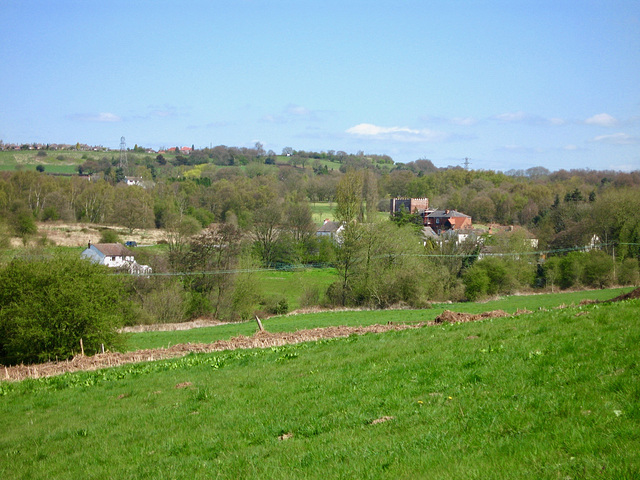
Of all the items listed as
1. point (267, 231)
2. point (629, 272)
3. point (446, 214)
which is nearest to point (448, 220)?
point (446, 214)

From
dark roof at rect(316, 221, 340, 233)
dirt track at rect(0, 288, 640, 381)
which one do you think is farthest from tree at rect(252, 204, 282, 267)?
dirt track at rect(0, 288, 640, 381)

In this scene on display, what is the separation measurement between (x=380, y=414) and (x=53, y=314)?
2200cm

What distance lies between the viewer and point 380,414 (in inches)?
377

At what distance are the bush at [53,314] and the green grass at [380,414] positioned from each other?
32.4 ft

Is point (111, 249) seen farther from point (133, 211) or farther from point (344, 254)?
point (344, 254)

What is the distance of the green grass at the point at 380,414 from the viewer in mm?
6977

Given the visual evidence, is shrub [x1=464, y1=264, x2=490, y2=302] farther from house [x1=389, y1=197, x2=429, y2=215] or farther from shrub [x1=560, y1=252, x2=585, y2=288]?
house [x1=389, y1=197, x2=429, y2=215]

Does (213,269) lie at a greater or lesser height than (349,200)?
lesser

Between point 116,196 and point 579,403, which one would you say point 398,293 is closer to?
point 579,403

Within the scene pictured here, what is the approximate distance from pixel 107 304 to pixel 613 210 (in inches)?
2385

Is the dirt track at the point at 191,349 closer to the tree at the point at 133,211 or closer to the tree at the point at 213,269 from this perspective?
the tree at the point at 213,269

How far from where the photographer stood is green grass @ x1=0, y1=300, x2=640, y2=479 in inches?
275

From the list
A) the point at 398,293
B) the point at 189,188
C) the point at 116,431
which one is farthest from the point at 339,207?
the point at 189,188

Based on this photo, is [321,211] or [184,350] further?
[321,211]
